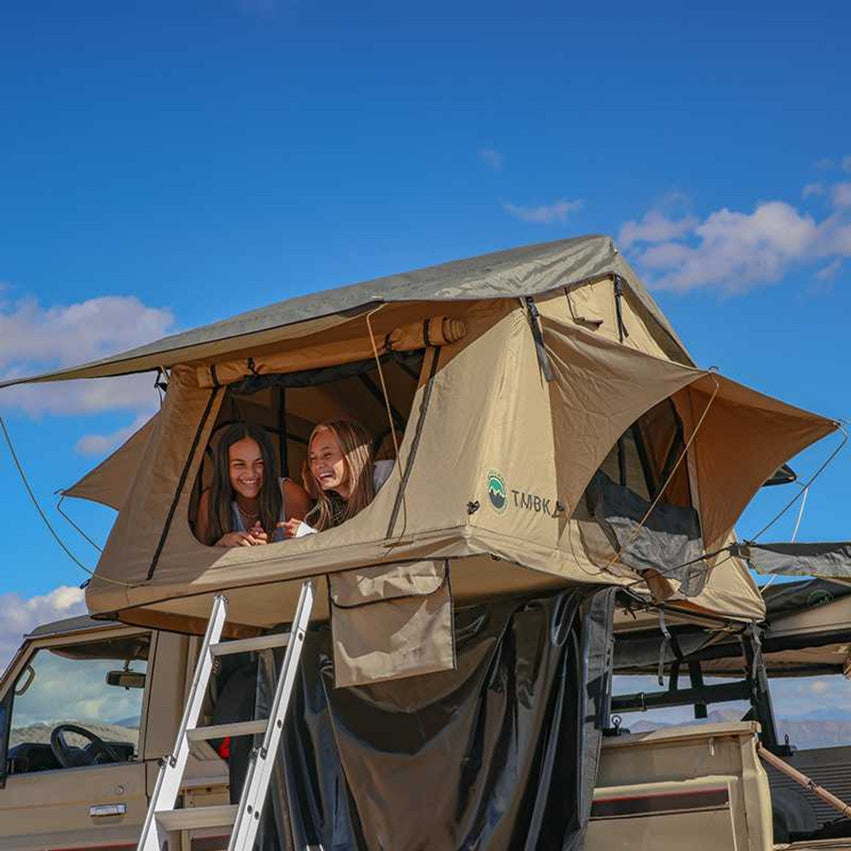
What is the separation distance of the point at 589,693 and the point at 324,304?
208 cm

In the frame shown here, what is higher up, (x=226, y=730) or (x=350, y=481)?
(x=350, y=481)

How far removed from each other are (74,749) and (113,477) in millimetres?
1615

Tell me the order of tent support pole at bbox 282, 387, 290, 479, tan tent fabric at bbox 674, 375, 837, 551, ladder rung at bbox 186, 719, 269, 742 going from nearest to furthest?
ladder rung at bbox 186, 719, 269, 742
tan tent fabric at bbox 674, 375, 837, 551
tent support pole at bbox 282, 387, 290, 479

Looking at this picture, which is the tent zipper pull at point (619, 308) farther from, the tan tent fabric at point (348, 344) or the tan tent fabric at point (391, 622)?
the tan tent fabric at point (391, 622)

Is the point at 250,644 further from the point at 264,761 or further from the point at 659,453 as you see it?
the point at 659,453

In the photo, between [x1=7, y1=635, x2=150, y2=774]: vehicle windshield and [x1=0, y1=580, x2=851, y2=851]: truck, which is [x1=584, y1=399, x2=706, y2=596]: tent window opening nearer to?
[x1=0, y1=580, x2=851, y2=851]: truck

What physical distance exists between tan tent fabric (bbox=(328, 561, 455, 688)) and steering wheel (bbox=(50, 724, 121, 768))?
1.91 meters

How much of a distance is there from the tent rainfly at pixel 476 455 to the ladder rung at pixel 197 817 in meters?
0.84

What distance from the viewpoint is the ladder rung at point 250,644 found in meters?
6.00

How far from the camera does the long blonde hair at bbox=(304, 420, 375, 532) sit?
6750mm

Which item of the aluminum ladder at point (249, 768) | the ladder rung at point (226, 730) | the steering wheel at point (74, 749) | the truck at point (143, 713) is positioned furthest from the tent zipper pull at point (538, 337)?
the steering wheel at point (74, 749)

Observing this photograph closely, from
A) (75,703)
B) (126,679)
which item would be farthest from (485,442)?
(75,703)

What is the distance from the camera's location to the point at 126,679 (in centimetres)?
738

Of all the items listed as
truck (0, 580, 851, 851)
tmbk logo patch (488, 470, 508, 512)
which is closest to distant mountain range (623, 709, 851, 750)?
truck (0, 580, 851, 851)
